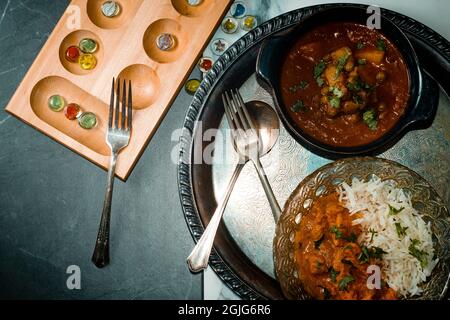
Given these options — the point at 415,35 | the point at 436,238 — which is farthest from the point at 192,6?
the point at 436,238

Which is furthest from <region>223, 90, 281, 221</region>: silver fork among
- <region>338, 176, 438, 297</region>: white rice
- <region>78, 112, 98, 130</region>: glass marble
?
<region>78, 112, 98, 130</region>: glass marble

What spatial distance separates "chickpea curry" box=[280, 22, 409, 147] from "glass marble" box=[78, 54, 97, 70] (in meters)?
0.89

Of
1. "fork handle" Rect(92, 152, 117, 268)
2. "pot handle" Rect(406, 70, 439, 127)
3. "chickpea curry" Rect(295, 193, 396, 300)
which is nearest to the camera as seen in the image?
"chickpea curry" Rect(295, 193, 396, 300)

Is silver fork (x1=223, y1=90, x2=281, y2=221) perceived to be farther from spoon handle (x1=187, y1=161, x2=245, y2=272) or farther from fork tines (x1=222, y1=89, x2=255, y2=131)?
spoon handle (x1=187, y1=161, x2=245, y2=272)

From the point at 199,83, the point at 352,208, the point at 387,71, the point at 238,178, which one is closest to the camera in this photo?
the point at 352,208

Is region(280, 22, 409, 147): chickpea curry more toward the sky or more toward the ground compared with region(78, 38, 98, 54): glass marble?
more toward the sky

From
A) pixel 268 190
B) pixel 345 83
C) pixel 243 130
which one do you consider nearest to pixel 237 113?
pixel 243 130

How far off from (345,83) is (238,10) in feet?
2.04

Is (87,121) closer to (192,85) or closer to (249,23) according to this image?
(192,85)

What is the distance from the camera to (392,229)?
1502mm

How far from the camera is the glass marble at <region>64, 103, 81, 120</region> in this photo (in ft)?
6.52

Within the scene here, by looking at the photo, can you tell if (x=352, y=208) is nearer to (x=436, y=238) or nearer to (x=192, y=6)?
(x=436, y=238)
